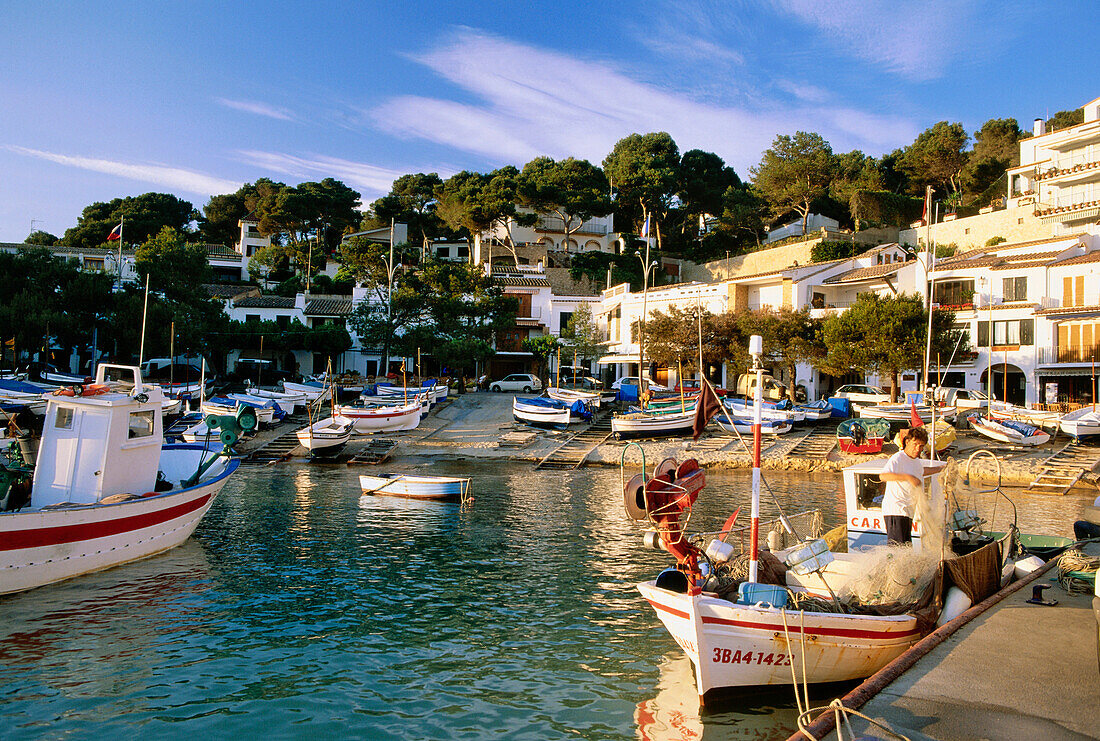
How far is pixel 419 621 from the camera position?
472 inches

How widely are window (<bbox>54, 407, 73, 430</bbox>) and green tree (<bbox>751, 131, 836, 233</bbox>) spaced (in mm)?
61407

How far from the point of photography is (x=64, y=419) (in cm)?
1465

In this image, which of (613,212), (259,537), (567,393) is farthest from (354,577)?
(613,212)

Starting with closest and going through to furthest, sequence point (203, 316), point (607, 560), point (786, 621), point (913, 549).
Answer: point (786, 621)
point (913, 549)
point (607, 560)
point (203, 316)

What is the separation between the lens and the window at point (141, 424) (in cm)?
1557

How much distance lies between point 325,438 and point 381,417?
5.25 m

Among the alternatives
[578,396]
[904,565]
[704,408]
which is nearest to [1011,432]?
[578,396]

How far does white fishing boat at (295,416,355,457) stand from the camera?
3397 cm

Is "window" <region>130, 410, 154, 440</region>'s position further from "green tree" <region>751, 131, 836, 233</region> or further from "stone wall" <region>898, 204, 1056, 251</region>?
"green tree" <region>751, 131, 836, 233</region>

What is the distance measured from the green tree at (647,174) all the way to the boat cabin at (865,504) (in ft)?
203

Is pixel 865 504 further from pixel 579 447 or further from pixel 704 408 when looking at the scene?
pixel 579 447

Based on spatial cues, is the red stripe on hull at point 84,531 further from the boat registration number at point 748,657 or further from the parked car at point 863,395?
the parked car at point 863,395

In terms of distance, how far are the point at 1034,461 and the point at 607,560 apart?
22637 mm

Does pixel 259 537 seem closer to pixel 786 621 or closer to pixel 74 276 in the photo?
pixel 786 621
